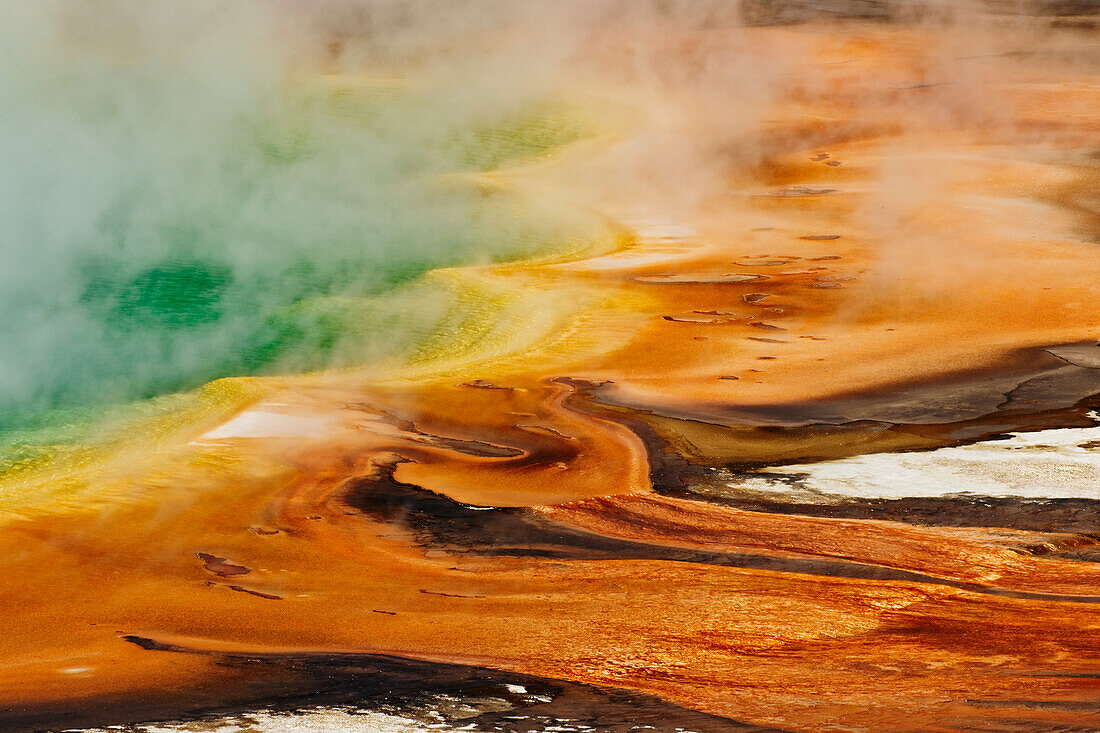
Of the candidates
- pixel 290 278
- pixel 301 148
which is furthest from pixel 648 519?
pixel 301 148

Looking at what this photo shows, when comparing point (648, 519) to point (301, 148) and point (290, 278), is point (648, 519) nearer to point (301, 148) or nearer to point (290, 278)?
point (290, 278)

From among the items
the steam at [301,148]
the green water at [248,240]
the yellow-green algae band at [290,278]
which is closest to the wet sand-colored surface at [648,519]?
the yellow-green algae band at [290,278]

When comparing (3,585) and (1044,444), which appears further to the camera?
(1044,444)

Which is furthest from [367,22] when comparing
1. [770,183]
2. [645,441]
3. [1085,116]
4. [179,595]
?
[179,595]

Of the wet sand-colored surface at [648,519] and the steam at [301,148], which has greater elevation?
the steam at [301,148]

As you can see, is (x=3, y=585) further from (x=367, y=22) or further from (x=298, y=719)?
(x=367, y=22)

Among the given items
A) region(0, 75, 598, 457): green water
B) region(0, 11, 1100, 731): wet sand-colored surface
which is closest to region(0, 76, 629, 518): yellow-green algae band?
region(0, 75, 598, 457): green water

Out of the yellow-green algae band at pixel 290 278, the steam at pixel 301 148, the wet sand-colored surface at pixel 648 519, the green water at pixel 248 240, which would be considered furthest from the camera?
the steam at pixel 301 148

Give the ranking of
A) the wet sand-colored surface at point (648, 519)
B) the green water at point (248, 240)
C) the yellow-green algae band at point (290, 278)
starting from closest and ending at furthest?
the wet sand-colored surface at point (648, 519)
the yellow-green algae band at point (290, 278)
the green water at point (248, 240)

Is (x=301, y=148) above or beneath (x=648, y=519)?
above

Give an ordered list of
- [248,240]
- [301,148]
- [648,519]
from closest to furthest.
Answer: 1. [648,519]
2. [248,240]
3. [301,148]

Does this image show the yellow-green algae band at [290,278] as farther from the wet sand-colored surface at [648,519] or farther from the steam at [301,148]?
the wet sand-colored surface at [648,519]
